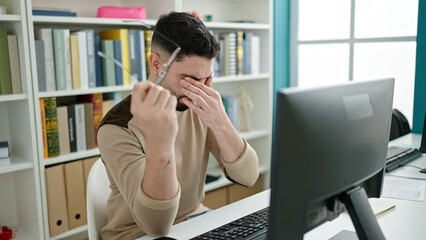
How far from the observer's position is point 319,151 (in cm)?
82

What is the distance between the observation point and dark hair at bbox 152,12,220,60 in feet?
4.54

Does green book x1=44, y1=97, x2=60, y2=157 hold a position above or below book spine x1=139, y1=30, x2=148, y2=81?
below

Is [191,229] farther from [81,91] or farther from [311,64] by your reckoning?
[311,64]

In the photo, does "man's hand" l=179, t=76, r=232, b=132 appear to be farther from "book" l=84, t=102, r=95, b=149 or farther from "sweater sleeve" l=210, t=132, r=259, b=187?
"book" l=84, t=102, r=95, b=149

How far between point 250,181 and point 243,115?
167 cm

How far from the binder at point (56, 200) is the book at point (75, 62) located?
43 cm

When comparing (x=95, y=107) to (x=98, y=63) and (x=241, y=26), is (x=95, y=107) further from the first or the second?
(x=241, y=26)

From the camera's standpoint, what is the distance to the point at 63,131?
2176 millimetres

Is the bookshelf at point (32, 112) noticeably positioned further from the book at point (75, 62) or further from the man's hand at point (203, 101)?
the man's hand at point (203, 101)

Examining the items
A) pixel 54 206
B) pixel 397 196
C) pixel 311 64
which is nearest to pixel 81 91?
pixel 54 206

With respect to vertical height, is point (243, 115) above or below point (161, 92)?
below

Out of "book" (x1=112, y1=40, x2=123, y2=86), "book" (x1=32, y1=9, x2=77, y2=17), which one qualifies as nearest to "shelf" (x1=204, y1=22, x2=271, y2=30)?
"book" (x1=112, y1=40, x2=123, y2=86)

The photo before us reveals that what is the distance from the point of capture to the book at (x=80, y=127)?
2.22 metres

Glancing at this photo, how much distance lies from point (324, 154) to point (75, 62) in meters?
1.66
